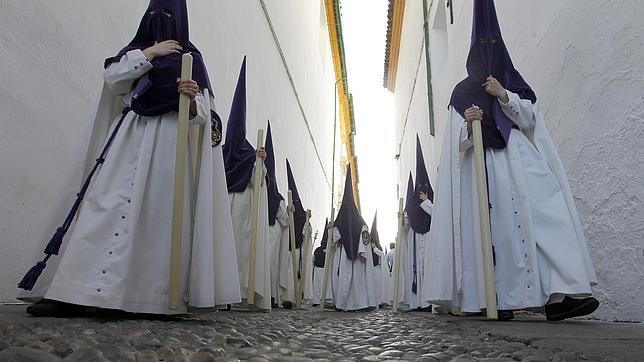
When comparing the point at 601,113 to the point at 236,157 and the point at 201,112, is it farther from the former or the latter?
the point at 236,157

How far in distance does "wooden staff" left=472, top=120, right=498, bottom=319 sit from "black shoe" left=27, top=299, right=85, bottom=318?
7.13 feet

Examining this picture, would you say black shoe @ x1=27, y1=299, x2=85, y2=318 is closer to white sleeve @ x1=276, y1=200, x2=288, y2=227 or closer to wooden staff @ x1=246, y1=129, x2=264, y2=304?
wooden staff @ x1=246, y1=129, x2=264, y2=304

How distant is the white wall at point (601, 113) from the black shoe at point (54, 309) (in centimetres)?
330

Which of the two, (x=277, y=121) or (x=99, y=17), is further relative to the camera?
(x=277, y=121)

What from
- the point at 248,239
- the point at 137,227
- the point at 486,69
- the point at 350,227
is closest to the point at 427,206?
the point at 350,227

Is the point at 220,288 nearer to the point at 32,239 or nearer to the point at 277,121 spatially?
the point at 32,239

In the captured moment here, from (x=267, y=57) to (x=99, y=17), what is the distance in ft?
19.1

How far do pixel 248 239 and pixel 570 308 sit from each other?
10.5ft

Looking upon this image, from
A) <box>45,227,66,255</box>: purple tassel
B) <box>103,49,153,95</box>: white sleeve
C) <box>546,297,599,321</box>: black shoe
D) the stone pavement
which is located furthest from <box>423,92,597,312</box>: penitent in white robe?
<box>45,227,66,255</box>: purple tassel


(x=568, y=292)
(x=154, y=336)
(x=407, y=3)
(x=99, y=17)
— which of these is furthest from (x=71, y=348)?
(x=407, y=3)

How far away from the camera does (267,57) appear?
384 inches

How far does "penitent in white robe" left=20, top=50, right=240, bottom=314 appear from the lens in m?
2.44

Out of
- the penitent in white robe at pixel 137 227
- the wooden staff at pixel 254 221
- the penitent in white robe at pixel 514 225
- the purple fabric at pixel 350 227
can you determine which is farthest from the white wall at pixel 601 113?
the purple fabric at pixel 350 227

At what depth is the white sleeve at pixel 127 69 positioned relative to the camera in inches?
108
